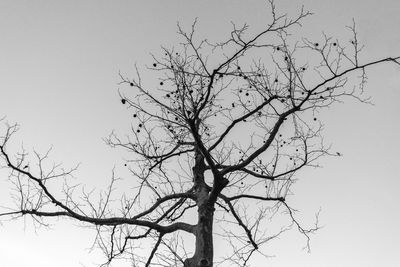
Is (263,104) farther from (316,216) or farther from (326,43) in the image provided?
(316,216)

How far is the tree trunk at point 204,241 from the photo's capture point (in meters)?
5.04

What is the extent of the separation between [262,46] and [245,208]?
10.2ft

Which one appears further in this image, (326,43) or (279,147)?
(279,147)

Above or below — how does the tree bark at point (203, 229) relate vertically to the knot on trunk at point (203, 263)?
above

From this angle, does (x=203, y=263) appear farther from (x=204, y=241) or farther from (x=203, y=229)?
(x=203, y=229)

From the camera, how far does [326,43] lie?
495 cm

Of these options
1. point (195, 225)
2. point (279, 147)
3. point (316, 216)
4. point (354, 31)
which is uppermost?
point (354, 31)

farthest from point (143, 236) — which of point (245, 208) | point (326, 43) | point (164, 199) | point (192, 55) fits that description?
point (326, 43)

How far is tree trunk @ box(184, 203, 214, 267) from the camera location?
5.04 metres

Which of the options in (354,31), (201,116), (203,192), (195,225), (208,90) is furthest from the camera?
(201,116)

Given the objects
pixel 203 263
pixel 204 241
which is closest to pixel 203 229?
pixel 204 241

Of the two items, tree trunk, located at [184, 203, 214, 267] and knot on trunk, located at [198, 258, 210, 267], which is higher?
tree trunk, located at [184, 203, 214, 267]

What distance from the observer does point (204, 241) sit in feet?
17.2

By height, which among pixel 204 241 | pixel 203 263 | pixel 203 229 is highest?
pixel 203 229
